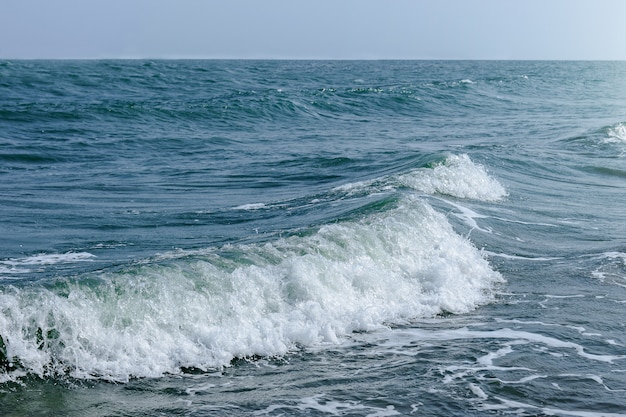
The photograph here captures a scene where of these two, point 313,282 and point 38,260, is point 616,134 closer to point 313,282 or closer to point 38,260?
point 313,282

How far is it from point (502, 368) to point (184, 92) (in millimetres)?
35825

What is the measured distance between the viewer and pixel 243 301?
27.7 feet

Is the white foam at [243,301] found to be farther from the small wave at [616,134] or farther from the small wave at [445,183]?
the small wave at [616,134]

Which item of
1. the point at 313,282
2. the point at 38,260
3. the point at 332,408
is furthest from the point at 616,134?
the point at 332,408

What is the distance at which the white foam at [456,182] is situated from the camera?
51.5 ft

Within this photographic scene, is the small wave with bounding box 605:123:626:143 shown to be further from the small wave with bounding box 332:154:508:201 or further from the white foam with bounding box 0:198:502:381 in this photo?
the white foam with bounding box 0:198:502:381

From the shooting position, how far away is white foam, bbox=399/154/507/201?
15695 mm

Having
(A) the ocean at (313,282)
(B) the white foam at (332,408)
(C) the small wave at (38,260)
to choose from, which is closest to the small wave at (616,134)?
(A) the ocean at (313,282)

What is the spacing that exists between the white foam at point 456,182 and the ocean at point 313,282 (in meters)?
0.07

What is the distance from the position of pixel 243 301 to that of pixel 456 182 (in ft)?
28.2

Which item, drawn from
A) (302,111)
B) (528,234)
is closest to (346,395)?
(528,234)

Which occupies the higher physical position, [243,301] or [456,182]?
[456,182]

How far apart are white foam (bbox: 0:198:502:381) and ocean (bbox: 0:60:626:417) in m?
0.02

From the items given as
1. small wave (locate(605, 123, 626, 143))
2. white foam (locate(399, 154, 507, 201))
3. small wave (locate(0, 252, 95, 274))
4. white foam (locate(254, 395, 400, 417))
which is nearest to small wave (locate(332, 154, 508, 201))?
white foam (locate(399, 154, 507, 201))
